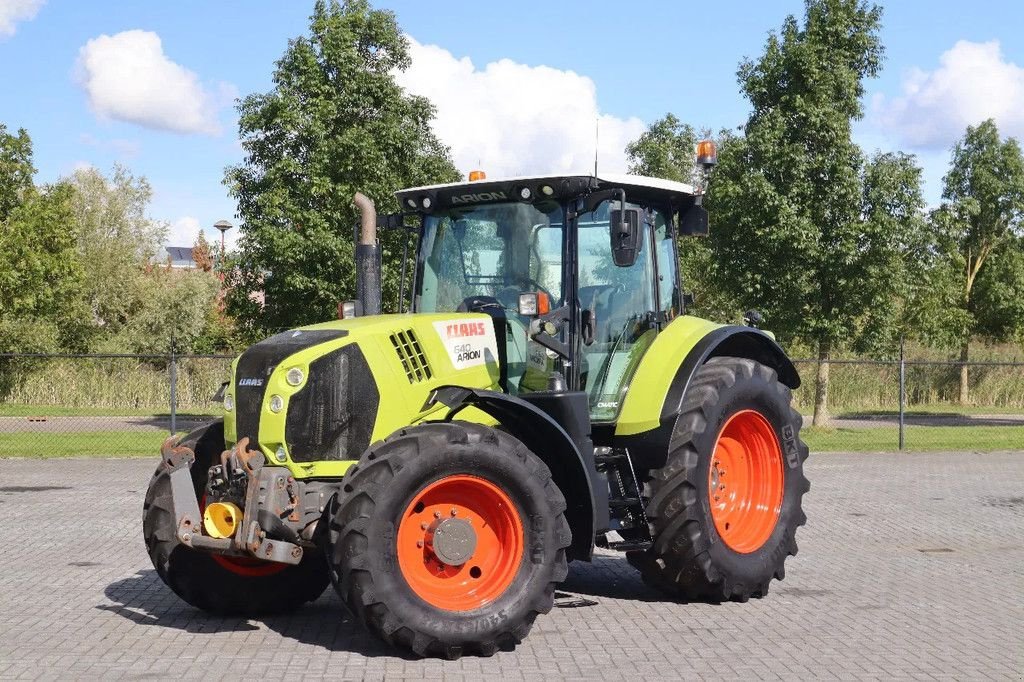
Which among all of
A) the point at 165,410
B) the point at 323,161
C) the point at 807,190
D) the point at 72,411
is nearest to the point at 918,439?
the point at 807,190

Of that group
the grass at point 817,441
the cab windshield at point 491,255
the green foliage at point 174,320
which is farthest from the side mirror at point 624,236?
the green foliage at point 174,320

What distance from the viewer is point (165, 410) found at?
2634cm

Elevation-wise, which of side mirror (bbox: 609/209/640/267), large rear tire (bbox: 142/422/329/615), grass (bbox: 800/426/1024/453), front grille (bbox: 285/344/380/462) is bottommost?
grass (bbox: 800/426/1024/453)

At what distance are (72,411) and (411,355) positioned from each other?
2097 cm

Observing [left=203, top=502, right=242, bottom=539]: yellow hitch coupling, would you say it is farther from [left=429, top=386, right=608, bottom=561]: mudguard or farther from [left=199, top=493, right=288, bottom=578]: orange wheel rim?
[left=429, top=386, right=608, bottom=561]: mudguard

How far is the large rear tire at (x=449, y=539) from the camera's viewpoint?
6.21m

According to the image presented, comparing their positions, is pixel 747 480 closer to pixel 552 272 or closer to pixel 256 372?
pixel 552 272

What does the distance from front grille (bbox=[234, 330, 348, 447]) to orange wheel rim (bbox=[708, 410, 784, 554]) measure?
296 centimetres

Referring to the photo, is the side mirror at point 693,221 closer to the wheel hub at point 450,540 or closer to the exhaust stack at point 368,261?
the exhaust stack at point 368,261

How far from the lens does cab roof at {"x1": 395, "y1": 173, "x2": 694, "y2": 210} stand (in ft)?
25.5

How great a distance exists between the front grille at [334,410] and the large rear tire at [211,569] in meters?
0.79

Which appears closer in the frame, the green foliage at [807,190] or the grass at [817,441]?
the grass at [817,441]

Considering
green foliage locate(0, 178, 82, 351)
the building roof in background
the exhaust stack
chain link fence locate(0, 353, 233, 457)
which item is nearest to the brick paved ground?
the exhaust stack

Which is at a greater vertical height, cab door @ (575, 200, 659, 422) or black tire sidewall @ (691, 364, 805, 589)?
cab door @ (575, 200, 659, 422)
